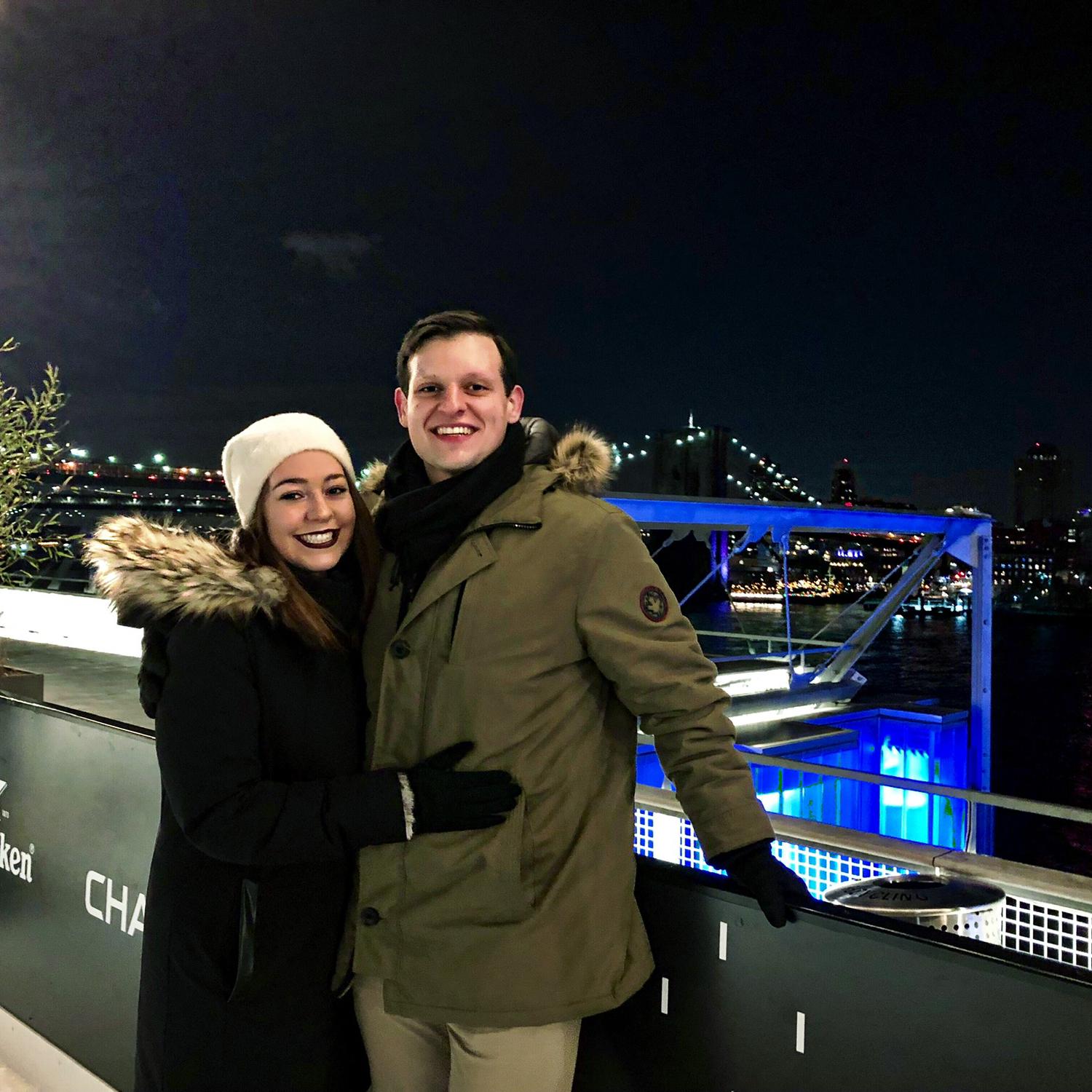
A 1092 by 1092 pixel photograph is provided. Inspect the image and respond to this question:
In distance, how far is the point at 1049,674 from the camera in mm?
55062

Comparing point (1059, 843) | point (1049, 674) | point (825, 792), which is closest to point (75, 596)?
point (825, 792)

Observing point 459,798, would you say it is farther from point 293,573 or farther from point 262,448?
point 262,448

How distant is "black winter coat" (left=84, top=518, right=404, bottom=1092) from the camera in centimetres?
151

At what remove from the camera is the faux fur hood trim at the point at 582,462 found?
1.66 metres

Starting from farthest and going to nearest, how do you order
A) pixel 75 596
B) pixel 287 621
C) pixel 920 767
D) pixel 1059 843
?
pixel 1059 843, pixel 920 767, pixel 75 596, pixel 287 621

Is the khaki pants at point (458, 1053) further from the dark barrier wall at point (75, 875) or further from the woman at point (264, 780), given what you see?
the dark barrier wall at point (75, 875)

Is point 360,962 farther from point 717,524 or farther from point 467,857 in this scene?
point 717,524

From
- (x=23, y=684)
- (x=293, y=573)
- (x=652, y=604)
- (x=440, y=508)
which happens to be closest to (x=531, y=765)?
(x=652, y=604)

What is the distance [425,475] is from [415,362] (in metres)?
0.21

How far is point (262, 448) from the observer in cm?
175

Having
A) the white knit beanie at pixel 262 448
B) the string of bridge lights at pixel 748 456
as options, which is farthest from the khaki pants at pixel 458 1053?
the string of bridge lights at pixel 748 456

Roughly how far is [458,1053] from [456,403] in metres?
1.00

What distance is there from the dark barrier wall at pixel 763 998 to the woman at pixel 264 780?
47cm

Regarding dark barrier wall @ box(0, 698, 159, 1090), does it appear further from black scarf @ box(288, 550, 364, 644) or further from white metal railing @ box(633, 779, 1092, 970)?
white metal railing @ box(633, 779, 1092, 970)
